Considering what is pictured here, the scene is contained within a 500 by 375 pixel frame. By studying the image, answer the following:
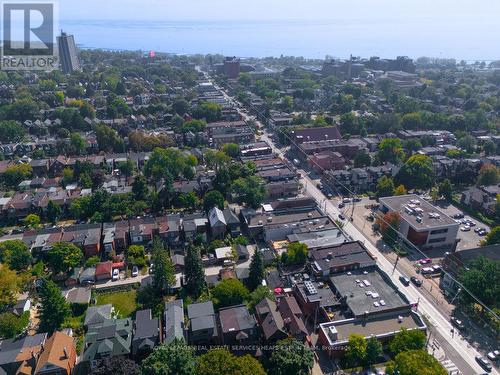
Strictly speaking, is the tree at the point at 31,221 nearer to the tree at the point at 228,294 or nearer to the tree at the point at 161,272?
the tree at the point at 161,272

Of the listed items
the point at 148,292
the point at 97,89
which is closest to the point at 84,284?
the point at 148,292

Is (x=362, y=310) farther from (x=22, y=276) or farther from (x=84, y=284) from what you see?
(x=22, y=276)

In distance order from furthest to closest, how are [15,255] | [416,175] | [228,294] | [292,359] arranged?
1. [416,175]
2. [15,255]
3. [228,294]
4. [292,359]

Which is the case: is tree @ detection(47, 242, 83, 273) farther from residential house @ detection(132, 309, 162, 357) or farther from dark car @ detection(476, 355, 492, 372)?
dark car @ detection(476, 355, 492, 372)

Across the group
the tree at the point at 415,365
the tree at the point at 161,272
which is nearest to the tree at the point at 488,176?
the tree at the point at 415,365

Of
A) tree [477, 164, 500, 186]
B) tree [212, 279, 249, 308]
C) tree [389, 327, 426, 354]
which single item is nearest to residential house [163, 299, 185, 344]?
tree [212, 279, 249, 308]

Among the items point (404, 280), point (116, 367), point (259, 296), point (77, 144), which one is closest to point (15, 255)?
point (116, 367)

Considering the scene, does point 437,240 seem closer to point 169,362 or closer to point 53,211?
point 169,362
